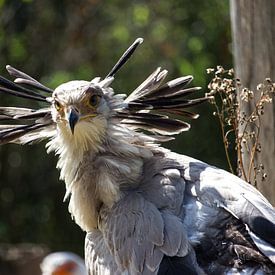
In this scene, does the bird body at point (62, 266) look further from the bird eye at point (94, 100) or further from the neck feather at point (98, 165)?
the bird eye at point (94, 100)

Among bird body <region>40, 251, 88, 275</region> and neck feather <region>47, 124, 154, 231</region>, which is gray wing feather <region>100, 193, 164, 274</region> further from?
bird body <region>40, 251, 88, 275</region>

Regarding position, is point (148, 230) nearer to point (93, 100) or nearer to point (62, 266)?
point (93, 100)

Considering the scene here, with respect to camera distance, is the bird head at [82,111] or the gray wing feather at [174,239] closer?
the gray wing feather at [174,239]

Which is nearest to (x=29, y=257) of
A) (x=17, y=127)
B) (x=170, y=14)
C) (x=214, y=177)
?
(x=170, y=14)

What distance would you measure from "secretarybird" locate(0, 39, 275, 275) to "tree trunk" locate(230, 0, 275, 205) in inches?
12.9

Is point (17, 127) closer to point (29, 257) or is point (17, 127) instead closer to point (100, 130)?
point (100, 130)

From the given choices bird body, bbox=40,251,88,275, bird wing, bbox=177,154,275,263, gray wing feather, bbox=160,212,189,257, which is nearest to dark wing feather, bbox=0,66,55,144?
bird wing, bbox=177,154,275,263

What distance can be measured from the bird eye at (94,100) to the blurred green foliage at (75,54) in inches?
216

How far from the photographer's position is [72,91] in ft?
14.2

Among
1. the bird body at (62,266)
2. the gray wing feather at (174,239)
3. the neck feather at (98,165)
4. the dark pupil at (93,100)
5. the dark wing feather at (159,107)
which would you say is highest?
the dark pupil at (93,100)

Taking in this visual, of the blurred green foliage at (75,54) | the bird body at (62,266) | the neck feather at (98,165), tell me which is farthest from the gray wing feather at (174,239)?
the blurred green foliage at (75,54)

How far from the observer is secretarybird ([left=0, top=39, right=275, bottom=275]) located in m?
3.78

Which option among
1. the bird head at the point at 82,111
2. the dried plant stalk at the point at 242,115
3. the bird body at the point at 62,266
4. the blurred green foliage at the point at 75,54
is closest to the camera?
the dried plant stalk at the point at 242,115

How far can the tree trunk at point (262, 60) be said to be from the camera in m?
4.49
